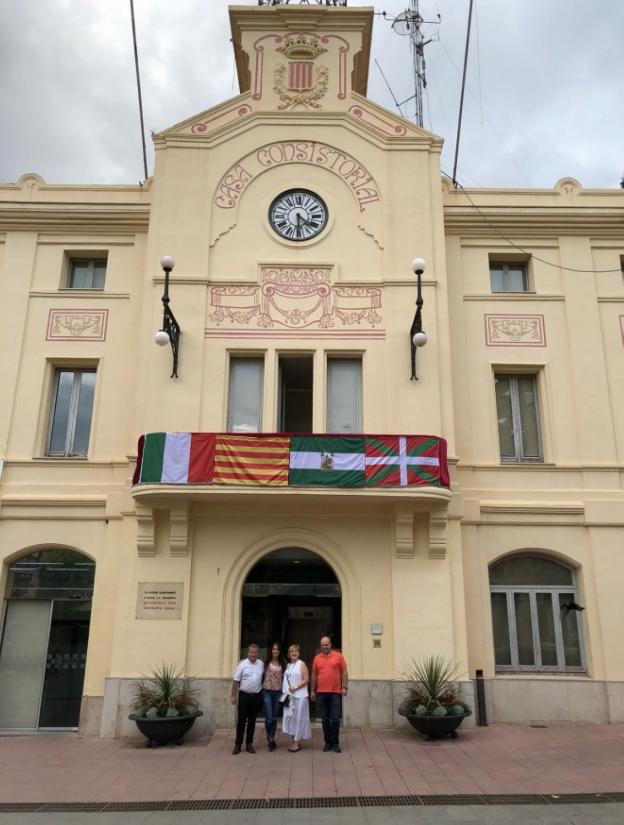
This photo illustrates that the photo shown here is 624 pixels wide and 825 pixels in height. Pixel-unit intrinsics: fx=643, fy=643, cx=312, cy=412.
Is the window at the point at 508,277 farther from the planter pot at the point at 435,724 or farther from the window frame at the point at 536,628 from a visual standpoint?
the planter pot at the point at 435,724

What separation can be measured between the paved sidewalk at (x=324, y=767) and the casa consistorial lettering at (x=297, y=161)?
452 inches

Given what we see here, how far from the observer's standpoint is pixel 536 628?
13703mm

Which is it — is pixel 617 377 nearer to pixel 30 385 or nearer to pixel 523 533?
pixel 523 533

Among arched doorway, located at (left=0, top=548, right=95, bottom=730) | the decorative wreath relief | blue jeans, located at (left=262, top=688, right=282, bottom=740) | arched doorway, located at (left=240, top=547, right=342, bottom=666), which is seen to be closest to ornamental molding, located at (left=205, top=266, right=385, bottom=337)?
the decorative wreath relief

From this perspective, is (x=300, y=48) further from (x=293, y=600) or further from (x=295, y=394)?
(x=293, y=600)

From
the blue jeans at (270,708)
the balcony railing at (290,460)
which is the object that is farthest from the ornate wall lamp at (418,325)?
the blue jeans at (270,708)

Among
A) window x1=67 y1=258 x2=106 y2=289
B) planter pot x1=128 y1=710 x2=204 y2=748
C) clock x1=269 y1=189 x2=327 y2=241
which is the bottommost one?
planter pot x1=128 y1=710 x2=204 y2=748

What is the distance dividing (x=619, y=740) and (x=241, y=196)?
1370cm

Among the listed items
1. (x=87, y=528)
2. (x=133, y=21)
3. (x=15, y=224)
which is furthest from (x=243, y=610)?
(x=133, y=21)

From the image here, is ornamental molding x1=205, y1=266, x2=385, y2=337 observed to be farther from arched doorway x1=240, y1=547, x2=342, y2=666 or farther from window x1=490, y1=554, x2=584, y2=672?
window x1=490, y1=554, x2=584, y2=672

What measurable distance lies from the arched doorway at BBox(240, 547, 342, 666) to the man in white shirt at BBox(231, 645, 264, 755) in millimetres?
2237

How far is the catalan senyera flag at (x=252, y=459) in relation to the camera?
484 inches

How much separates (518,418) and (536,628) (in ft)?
15.3

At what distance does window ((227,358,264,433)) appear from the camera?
14070mm
